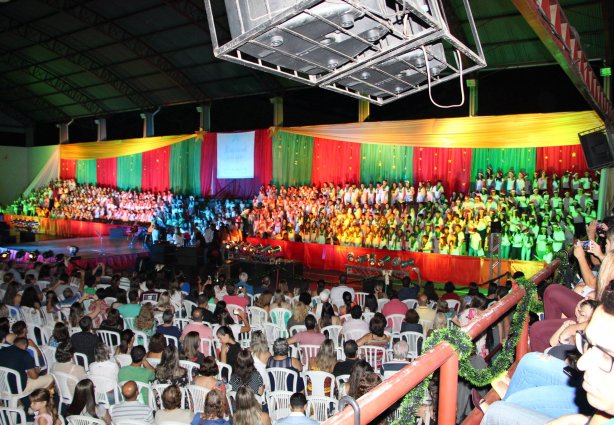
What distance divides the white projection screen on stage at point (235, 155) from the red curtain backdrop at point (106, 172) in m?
7.40

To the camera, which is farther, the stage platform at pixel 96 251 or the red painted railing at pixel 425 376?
the stage platform at pixel 96 251

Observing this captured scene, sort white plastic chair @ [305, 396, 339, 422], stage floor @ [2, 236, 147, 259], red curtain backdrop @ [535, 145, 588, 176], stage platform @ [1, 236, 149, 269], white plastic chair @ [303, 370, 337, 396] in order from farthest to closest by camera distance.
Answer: stage floor @ [2, 236, 147, 259], stage platform @ [1, 236, 149, 269], red curtain backdrop @ [535, 145, 588, 176], white plastic chair @ [303, 370, 337, 396], white plastic chair @ [305, 396, 339, 422]

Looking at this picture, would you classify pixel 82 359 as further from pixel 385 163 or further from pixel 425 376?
pixel 385 163

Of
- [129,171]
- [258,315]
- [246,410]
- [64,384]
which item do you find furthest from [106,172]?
[246,410]

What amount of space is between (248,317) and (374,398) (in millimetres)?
5990

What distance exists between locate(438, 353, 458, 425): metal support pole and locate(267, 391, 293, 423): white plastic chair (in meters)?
2.65

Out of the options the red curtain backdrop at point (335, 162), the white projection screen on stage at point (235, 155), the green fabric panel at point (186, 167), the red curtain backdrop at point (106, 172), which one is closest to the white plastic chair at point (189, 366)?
the red curtain backdrop at point (335, 162)

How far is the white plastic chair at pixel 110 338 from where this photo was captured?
5.62m

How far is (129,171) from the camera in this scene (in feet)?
75.5

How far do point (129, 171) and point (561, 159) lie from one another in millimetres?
18340

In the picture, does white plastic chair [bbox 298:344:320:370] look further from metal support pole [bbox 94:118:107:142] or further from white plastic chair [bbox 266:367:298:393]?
metal support pole [bbox 94:118:107:142]

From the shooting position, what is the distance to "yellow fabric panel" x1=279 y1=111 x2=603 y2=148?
11.1 metres

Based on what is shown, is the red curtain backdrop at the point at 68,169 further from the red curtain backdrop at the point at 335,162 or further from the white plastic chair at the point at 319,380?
the white plastic chair at the point at 319,380

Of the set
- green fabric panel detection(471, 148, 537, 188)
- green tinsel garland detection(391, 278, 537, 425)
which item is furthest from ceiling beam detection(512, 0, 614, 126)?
green fabric panel detection(471, 148, 537, 188)
